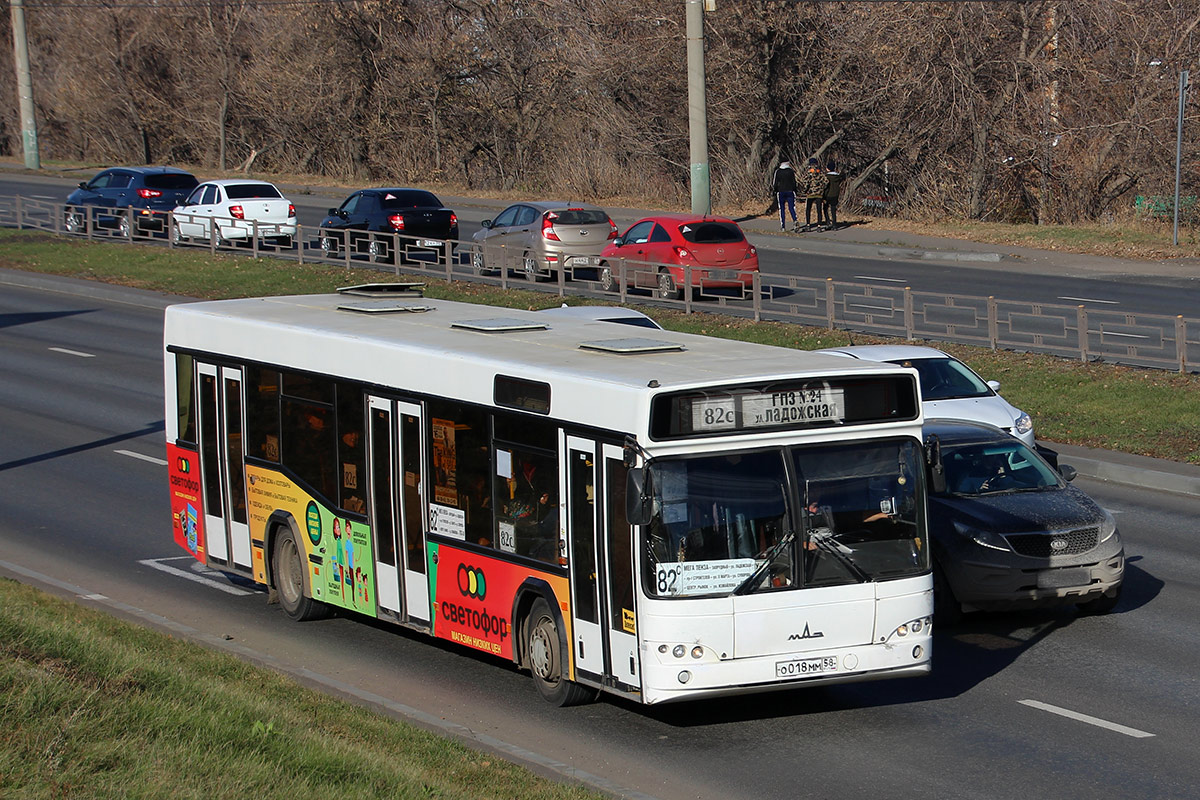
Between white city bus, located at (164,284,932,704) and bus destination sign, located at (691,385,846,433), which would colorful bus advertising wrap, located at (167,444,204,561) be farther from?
bus destination sign, located at (691,385,846,433)

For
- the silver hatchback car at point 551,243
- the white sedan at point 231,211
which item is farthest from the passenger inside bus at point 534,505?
the white sedan at point 231,211

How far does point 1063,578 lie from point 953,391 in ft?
18.5

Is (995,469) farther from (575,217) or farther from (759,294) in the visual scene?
(575,217)

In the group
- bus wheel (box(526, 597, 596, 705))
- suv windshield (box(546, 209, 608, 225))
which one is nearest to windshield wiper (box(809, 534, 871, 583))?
bus wheel (box(526, 597, 596, 705))

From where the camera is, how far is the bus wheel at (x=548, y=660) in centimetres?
962

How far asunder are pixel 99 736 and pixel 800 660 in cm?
399

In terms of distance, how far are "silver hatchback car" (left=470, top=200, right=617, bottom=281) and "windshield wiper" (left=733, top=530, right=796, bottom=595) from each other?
73.2 feet

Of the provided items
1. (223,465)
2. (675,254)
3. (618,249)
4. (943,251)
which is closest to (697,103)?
(943,251)

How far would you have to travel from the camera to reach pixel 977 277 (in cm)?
3322

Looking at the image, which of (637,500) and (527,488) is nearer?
(637,500)

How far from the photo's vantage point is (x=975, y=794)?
8.10m

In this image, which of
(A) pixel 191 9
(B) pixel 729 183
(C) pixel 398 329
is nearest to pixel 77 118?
(A) pixel 191 9

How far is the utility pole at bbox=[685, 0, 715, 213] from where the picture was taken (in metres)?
35.4

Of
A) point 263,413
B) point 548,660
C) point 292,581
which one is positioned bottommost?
point 292,581
